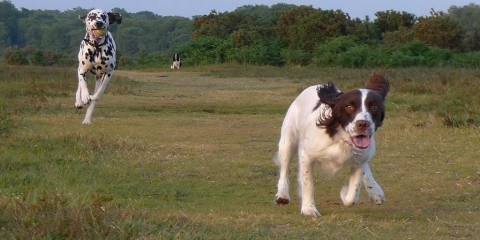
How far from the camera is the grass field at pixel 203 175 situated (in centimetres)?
577

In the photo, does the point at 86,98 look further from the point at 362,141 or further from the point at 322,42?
the point at 322,42

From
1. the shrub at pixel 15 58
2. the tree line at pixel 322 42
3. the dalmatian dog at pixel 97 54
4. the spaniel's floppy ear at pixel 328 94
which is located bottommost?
the shrub at pixel 15 58

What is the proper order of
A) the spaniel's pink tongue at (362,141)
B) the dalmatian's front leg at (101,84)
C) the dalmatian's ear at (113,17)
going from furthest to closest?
the dalmatian's ear at (113,17) < the dalmatian's front leg at (101,84) < the spaniel's pink tongue at (362,141)

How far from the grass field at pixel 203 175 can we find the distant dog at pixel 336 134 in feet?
0.72

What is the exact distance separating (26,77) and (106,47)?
1184 centimetres

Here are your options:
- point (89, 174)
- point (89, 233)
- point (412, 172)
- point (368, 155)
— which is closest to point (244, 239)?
point (89, 233)

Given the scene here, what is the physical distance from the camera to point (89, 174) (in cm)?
902

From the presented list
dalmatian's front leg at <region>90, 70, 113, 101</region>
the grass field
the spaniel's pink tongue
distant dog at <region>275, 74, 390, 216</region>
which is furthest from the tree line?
the spaniel's pink tongue

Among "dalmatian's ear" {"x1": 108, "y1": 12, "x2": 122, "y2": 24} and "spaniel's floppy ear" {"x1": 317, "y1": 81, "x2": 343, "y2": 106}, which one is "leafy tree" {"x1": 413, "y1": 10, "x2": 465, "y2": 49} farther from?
"spaniel's floppy ear" {"x1": 317, "y1": 81, "x2": 343, "y2": 106}

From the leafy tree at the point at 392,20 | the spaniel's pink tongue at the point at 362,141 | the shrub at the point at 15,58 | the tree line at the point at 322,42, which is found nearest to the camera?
the spaniel's pink tongue at the point at 362,141

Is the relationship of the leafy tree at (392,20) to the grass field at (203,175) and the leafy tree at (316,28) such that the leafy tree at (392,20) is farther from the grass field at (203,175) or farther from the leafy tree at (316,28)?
the grass field at (203,175)

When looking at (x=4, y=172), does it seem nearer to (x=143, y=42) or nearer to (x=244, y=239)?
(x=244, y=239)

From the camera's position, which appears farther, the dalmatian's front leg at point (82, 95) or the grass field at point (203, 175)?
the dalmatian's front leg at point (82, 95)

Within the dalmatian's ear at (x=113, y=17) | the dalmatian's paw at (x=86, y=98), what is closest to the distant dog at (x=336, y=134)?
the dalmatian's paw at (x=86, y=98)
